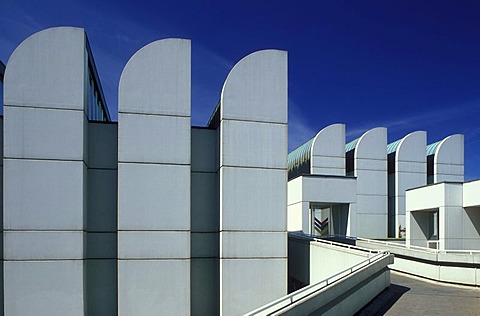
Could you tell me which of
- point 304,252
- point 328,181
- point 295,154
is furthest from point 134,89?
point 295,154

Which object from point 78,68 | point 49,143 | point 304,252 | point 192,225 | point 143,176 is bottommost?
point 304,252

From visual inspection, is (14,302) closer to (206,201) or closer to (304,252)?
(206,201)

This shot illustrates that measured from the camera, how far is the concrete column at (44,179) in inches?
589

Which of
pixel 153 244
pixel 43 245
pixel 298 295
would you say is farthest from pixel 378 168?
pixel 298 295

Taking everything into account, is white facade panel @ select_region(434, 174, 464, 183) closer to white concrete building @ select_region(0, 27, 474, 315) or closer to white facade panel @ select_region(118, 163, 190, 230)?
white concrete building @ select_region(0, 27, 474, 315)

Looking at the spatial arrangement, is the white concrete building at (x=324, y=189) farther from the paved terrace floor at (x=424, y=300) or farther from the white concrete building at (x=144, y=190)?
the paved terrace floor at (x=424, y=300)

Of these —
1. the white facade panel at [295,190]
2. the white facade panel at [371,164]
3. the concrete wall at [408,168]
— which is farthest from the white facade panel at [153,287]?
the concrete wall at [408,168]

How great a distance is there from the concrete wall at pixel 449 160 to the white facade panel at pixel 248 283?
2247cm

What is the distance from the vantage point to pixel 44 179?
49.8ft

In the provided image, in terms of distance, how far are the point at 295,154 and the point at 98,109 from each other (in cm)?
2131

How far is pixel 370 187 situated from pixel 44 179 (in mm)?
25565

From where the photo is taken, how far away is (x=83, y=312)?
15336 mm

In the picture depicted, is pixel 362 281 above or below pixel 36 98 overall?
below

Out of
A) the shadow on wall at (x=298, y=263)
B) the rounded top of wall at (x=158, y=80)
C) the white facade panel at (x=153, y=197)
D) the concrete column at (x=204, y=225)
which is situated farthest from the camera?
the shadow on wall at (x=298, y=263)
